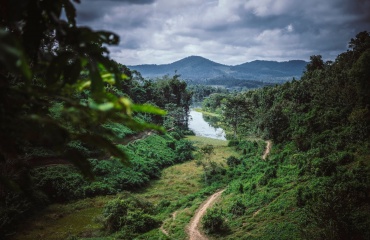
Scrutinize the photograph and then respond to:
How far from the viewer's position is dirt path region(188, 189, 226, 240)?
55.5ft

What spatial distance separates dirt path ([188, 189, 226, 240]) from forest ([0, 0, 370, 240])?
1.43 ft

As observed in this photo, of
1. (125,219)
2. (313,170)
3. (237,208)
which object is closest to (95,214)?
(125,219)

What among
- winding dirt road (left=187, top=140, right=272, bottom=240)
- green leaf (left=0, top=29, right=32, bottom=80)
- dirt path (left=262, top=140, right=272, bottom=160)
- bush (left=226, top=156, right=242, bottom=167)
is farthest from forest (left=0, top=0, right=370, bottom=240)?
dirt path (left=262, top=140, right=272, bottom=160)

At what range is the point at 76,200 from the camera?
23109mm

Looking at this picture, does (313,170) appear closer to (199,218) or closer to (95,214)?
(199,218)

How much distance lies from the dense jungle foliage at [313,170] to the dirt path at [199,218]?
119cm

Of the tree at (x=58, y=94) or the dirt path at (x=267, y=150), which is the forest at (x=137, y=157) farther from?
the dirt path at (x=267, y=150)

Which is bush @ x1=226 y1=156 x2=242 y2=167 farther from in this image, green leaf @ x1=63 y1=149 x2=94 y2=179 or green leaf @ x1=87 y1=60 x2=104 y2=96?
green leaf @ x1=87 y1=60 x2=104 y2=96

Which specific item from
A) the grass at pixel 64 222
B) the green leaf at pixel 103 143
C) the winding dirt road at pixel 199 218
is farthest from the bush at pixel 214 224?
the green leaf at pixel 103 143

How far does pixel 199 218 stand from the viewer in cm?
1983

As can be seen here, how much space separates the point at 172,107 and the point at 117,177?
1198 inches

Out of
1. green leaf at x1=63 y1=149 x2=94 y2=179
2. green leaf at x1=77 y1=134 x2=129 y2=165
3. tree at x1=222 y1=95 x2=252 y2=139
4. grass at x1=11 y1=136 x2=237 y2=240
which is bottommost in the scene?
grass at x1=11 y1=136 x2=237 y2=240

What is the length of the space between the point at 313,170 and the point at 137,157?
2103cm

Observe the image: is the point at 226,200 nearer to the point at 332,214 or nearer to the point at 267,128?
the point at 332,214
